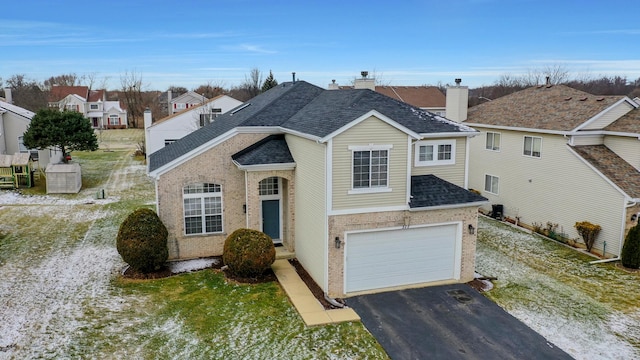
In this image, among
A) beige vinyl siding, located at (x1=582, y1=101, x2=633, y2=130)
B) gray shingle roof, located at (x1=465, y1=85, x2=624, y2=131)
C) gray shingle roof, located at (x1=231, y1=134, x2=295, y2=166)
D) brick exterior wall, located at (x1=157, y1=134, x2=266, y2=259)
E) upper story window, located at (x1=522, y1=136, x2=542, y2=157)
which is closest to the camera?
gray shingle roof, located at (x1=231, y1=134, x2=295, y2=166)

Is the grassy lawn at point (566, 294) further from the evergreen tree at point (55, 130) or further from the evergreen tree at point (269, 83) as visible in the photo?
the evergreen tree at point (269, 83)

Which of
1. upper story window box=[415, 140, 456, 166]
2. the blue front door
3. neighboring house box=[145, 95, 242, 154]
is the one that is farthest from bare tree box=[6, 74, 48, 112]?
upper story window box=[415, 140, 456, 166]

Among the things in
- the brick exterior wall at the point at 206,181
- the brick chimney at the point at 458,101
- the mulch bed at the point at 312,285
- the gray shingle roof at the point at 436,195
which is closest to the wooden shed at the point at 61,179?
the brick exterior wall at the point at 206,181

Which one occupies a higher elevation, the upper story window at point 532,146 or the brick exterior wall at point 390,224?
the upper story window at point 532,146

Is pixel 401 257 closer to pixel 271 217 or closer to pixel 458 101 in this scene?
pixel 271 217

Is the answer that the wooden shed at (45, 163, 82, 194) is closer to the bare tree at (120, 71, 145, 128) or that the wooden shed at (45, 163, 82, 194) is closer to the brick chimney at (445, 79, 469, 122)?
the brick chimney at (445, 79, 469, 122)

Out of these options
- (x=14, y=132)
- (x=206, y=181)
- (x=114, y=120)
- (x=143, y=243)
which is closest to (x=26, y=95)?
(x=114, y=120)
